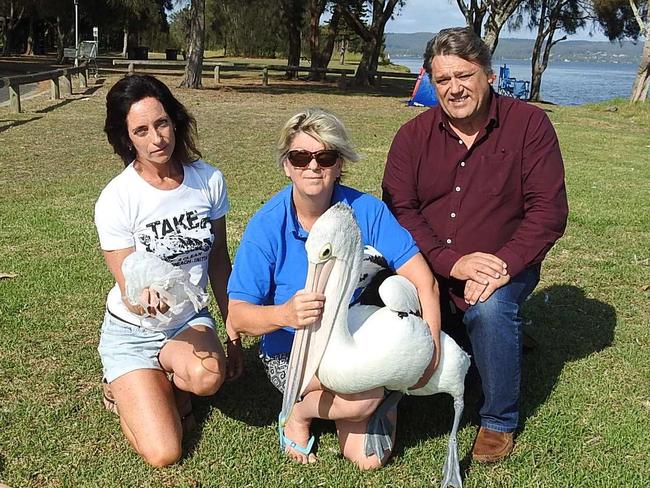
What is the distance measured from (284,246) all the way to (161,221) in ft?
2.05

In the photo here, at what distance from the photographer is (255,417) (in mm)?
3428

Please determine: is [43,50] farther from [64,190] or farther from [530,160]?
[530,160]

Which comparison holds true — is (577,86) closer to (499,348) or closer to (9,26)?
(9,26)

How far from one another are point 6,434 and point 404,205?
2101 mm

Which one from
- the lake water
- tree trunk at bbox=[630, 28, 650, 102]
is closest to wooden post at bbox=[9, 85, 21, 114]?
the lake water

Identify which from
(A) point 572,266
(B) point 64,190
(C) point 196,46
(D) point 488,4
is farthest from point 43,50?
(A) point 572,266

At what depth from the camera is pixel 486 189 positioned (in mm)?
3227

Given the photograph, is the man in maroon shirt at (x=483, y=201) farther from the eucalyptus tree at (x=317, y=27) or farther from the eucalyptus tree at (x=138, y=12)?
the eucalyptus tree at (x=138, y=12)

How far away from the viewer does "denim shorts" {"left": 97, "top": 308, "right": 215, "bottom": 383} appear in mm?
3184

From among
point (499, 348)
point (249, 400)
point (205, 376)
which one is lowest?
point (249, 400)

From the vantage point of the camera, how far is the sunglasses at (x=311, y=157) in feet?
9.00

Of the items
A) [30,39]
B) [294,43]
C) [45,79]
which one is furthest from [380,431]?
[30,39]

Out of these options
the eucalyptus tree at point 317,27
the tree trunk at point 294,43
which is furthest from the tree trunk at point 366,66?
the tree trunk at point 294,43

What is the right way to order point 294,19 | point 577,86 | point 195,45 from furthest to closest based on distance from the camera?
point 577,86
point 294,19
point 195,45
